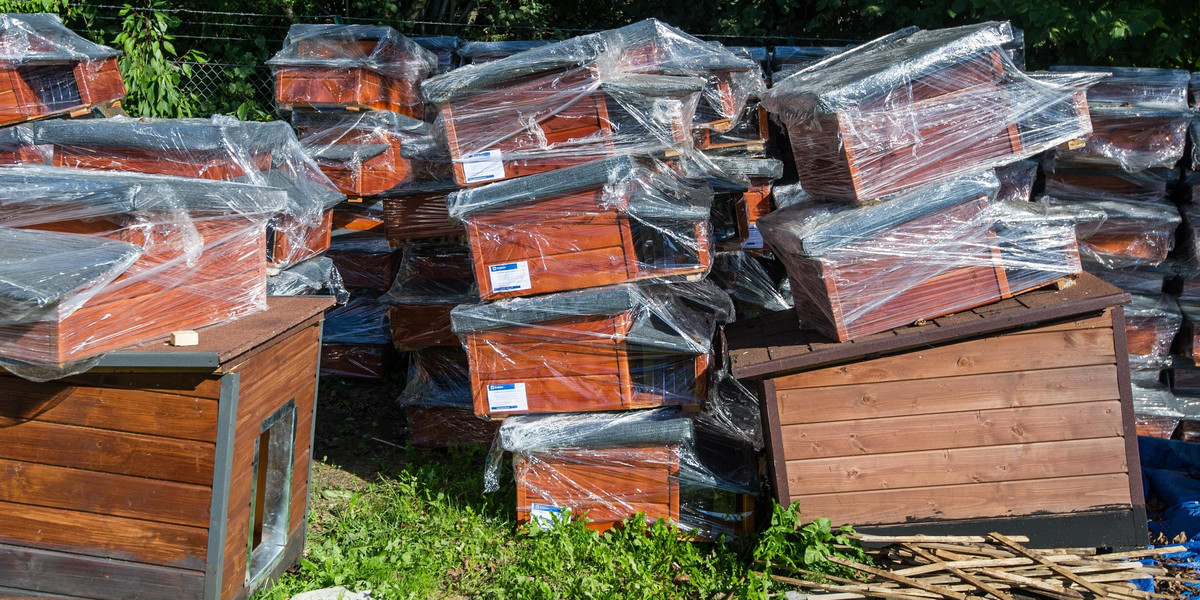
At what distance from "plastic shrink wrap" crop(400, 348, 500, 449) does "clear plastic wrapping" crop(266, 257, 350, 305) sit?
2.02ft

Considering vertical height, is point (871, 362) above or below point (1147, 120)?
below

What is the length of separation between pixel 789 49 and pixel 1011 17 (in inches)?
66.1

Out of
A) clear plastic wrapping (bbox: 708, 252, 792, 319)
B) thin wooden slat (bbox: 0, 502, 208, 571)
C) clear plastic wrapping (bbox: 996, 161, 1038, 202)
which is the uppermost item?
clear plastic wrapping (bbox: 996, 161, 1038, 202)

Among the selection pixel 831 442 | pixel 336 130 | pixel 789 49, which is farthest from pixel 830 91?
pixel 336 130

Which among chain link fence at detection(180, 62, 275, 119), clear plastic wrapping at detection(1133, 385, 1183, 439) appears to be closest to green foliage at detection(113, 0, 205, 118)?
chain link fence at detection(180, 62, 275, 119)

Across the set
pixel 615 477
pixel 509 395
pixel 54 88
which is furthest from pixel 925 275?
pixel 54 88

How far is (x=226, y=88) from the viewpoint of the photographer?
849 centimetres

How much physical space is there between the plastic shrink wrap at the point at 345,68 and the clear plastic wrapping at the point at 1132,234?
4316 mm

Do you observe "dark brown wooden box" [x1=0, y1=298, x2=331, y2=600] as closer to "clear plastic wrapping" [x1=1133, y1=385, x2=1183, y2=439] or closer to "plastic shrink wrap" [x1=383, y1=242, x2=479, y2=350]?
"plastic shrink wrap" [x1=383, y1=242, x2=479, y2=350]

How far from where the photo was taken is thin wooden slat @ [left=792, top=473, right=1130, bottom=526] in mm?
3730

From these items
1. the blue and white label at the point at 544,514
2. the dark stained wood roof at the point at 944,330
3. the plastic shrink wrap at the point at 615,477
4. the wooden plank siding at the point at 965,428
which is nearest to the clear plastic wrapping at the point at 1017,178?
the dark stained wood roof at the point at 944,330

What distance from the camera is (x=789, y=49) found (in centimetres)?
693

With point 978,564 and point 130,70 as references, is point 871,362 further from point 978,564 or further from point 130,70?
point 130,70

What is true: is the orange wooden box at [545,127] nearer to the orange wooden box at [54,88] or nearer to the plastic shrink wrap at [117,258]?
the plastic shrink wrap at [117,258]
